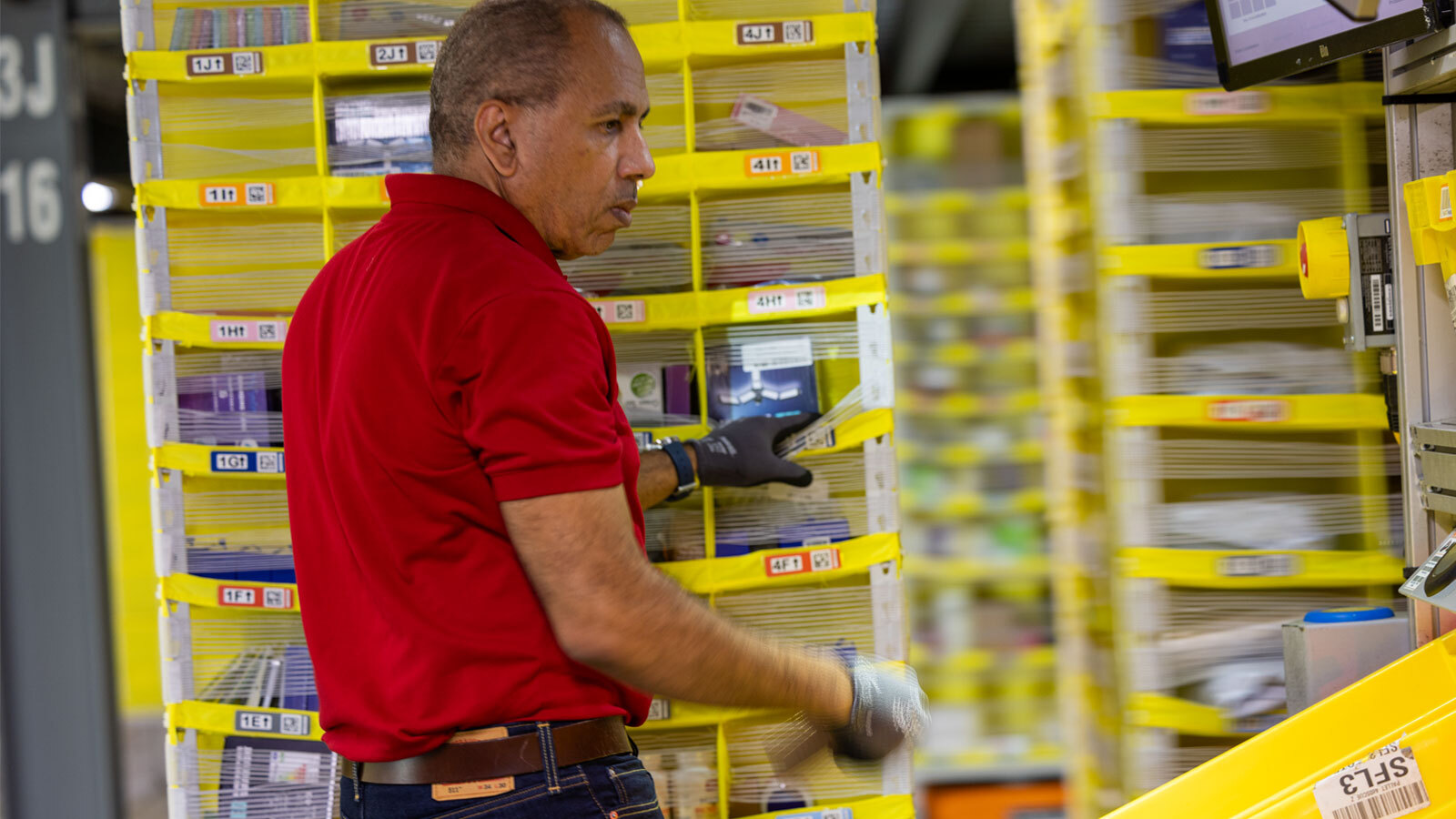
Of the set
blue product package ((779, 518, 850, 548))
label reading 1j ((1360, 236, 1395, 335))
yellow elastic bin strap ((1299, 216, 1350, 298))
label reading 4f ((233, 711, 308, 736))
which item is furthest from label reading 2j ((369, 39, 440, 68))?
label reading 1j ((1360, 236, 1395, 335))

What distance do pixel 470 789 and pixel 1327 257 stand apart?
2110 millimetres

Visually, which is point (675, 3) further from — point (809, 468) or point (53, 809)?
point (53, 809)

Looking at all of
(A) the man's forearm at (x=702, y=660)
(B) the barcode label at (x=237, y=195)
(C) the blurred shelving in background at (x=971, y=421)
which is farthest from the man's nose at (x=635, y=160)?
(C) the blurred shelving in background at (x=971, y=421)

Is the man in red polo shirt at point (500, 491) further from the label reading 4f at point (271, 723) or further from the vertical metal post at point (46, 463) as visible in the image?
the vertical metal post at point (46, 463)

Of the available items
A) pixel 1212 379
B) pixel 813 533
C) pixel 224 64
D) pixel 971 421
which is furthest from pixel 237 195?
pixel 971 421

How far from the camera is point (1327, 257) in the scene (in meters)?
2.56

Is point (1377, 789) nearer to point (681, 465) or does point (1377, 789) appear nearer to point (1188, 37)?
point (681, 465)

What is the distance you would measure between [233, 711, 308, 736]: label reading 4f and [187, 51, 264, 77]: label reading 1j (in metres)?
1.57

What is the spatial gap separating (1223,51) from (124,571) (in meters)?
8.37

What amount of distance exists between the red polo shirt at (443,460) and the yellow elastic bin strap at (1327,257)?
1711 mm

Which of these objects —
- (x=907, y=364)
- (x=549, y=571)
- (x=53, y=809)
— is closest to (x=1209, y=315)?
(x=549, y=571)

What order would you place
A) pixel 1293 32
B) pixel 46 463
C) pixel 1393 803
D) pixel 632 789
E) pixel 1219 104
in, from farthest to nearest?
pixel 46 463 < pixel 1219 104 < pixel 1293 32 < pixel 1393 803 < pixel 632 789

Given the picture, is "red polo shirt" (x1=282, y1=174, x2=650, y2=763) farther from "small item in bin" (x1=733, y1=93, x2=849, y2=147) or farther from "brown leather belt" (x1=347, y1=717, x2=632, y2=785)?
"small item in bin" (x1=733, y1=93, x2=849, y2=147)

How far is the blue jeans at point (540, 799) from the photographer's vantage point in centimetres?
165
